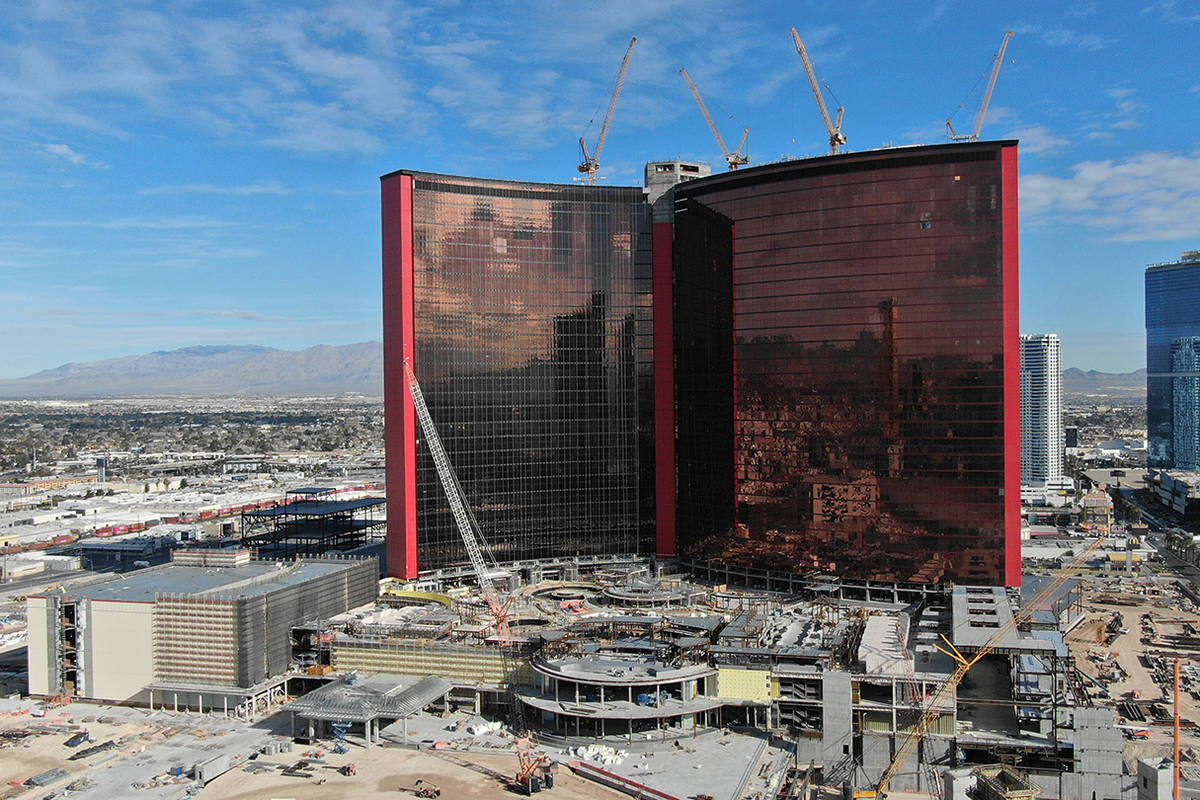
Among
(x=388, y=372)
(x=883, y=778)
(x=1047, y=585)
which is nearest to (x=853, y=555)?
(x=1047, y=585)

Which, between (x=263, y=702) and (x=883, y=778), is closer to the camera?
(x=883, y=778)

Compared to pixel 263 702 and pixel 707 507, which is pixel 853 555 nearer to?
pixel 707 507

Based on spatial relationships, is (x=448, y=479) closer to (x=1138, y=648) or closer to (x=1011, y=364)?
(x=1011, y=364)

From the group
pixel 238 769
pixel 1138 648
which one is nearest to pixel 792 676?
pixel 238 769

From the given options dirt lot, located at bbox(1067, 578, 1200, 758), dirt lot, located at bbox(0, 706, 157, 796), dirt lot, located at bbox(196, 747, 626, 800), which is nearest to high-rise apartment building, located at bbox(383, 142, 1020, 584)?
dirt lot, located at bbox(1067, 578, 1200, 758)

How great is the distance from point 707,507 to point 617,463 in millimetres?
17144

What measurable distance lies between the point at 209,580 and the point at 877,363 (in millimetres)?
95656

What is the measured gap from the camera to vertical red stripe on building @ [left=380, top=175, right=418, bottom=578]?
150250 millimetres

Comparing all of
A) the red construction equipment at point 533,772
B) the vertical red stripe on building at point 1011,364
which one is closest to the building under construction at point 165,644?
the red construction equipment at point 533,772

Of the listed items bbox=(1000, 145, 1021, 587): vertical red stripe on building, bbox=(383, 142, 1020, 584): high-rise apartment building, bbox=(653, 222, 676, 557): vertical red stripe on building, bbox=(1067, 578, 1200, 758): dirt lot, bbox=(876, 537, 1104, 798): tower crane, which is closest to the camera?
bbox=(876, 537, 1104, 798): tower crane

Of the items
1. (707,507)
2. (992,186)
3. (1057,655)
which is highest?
(992,186)

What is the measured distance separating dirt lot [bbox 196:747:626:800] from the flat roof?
1105 inches

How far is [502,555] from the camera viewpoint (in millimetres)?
158125

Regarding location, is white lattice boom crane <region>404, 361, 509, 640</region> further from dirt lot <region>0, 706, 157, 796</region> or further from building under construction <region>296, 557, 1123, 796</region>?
dirt lot <region>0, 706, 157, 796</region>
